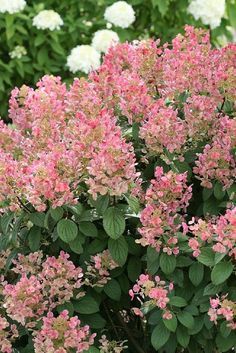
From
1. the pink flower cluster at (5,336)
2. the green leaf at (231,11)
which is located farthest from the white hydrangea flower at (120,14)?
the pink flower cluster at (5,336)

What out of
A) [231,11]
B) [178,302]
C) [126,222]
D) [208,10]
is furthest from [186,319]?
[231,11]

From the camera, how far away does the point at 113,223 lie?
231 cm

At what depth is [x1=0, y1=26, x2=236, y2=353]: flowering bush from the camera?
7.42 feet

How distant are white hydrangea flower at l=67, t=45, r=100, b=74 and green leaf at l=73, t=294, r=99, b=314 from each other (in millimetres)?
3348

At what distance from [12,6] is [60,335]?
12.3 feet

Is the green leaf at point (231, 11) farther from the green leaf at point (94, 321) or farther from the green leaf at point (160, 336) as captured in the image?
the green leaf at point (160, 336)

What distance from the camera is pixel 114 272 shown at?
2.51 metres

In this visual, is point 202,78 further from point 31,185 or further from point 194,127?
point 31,185

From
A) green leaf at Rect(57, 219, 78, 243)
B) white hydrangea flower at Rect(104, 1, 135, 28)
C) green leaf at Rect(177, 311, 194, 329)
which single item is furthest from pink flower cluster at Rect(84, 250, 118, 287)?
white hydrangea flower at Rect(104, 1, 135, 28)

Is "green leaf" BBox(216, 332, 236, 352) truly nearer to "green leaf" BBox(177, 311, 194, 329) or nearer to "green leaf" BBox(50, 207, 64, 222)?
"green leaf" BBox(177, 311, 194, 329)

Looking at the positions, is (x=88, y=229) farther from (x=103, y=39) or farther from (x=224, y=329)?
(x=103, y=39)

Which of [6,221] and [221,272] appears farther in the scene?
[6,221]

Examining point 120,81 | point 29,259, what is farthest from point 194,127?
point 29,259

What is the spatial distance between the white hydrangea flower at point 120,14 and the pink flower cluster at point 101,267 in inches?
141
